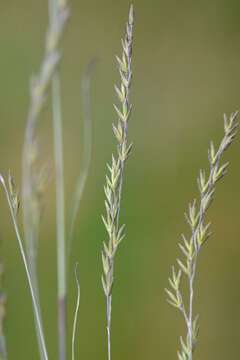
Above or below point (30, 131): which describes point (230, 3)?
above

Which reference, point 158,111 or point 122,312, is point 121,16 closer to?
point 158,111

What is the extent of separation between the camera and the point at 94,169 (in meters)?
0.82

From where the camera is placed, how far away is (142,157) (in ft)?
2.68

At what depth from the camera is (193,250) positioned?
13.7 inches

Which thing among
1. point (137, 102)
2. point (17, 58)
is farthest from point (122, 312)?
point (17, 58)

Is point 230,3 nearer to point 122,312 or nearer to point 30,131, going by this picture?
point 122,312

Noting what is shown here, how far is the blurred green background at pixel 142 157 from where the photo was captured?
803 mm

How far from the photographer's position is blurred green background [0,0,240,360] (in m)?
0.80

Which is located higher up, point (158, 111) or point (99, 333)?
point (158, 111)

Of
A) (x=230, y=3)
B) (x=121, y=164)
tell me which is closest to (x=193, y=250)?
(x=121, y=164)

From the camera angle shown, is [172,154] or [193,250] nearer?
[193,250]

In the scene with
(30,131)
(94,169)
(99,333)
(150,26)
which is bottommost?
(99,333)

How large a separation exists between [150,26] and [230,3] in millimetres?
137

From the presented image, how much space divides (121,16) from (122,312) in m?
0.49
